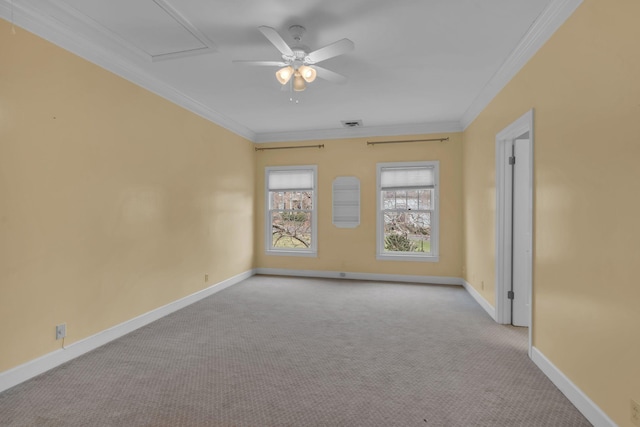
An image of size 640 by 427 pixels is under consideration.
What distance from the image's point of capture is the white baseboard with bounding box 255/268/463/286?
560cm

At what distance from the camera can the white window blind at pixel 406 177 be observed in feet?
18.7

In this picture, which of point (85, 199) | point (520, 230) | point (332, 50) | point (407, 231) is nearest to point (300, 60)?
point (332, 50)

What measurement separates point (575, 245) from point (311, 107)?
361 centimetres

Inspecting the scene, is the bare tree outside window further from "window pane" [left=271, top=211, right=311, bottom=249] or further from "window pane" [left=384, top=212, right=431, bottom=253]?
"window pane" [left=384, top=212, right=431, bottom=253]

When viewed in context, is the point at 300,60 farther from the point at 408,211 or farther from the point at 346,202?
the point at 408,211

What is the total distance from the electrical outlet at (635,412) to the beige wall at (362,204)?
13.1 ft

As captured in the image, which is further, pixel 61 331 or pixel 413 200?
pixel 413 200

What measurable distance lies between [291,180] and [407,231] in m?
2.39

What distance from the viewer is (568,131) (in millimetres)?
2262

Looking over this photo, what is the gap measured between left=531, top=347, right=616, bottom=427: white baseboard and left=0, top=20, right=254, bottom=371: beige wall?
385 centimetres

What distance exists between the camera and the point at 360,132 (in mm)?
5902

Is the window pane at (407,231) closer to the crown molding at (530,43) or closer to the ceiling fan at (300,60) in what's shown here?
the crown molding at (530,43)

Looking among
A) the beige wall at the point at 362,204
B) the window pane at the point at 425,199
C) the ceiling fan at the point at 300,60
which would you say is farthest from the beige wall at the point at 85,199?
the window pane at the point at 425,199

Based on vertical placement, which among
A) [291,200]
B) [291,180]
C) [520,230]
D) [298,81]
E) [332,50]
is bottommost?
[520,230]
